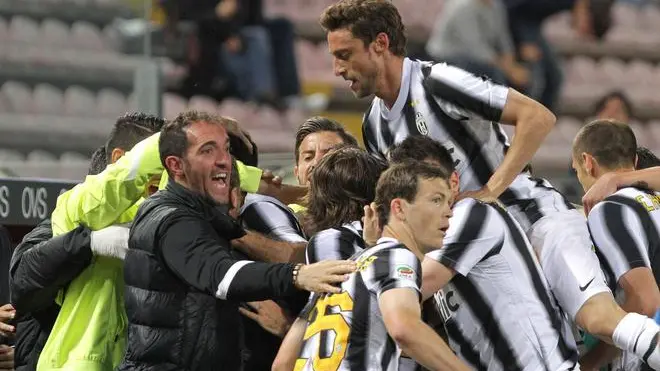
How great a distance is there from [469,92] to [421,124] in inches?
9.1

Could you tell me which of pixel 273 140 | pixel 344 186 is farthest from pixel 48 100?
pixel 344 186

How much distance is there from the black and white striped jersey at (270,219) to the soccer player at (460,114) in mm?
442

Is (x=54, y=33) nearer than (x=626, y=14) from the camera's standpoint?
Yes

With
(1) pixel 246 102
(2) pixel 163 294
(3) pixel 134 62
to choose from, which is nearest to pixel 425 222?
(2) pixel 163 294

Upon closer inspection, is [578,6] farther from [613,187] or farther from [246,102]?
[613,187]

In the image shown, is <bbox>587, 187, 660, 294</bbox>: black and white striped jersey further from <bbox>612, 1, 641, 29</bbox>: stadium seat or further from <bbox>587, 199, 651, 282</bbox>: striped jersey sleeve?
<bbox>612, 1, 641, 29</bbox>: stadium seat

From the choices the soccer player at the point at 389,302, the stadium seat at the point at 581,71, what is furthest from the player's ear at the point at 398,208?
the stadium seat at the point at 581,71

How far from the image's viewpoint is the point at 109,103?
1088cm

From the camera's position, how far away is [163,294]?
13.3ft

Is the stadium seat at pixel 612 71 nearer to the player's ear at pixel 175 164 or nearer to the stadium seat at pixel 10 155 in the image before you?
the stadium seat at pixel 10 155

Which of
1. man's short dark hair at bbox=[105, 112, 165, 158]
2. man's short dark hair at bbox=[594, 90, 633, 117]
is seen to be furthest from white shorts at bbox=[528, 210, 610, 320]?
man's short dark hair at bbox=[594, 90, 633, 117]

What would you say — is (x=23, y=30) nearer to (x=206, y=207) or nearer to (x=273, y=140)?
(x=273, y=140)

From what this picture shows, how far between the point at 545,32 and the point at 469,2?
175cm

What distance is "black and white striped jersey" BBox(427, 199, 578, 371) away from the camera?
4042 mm
